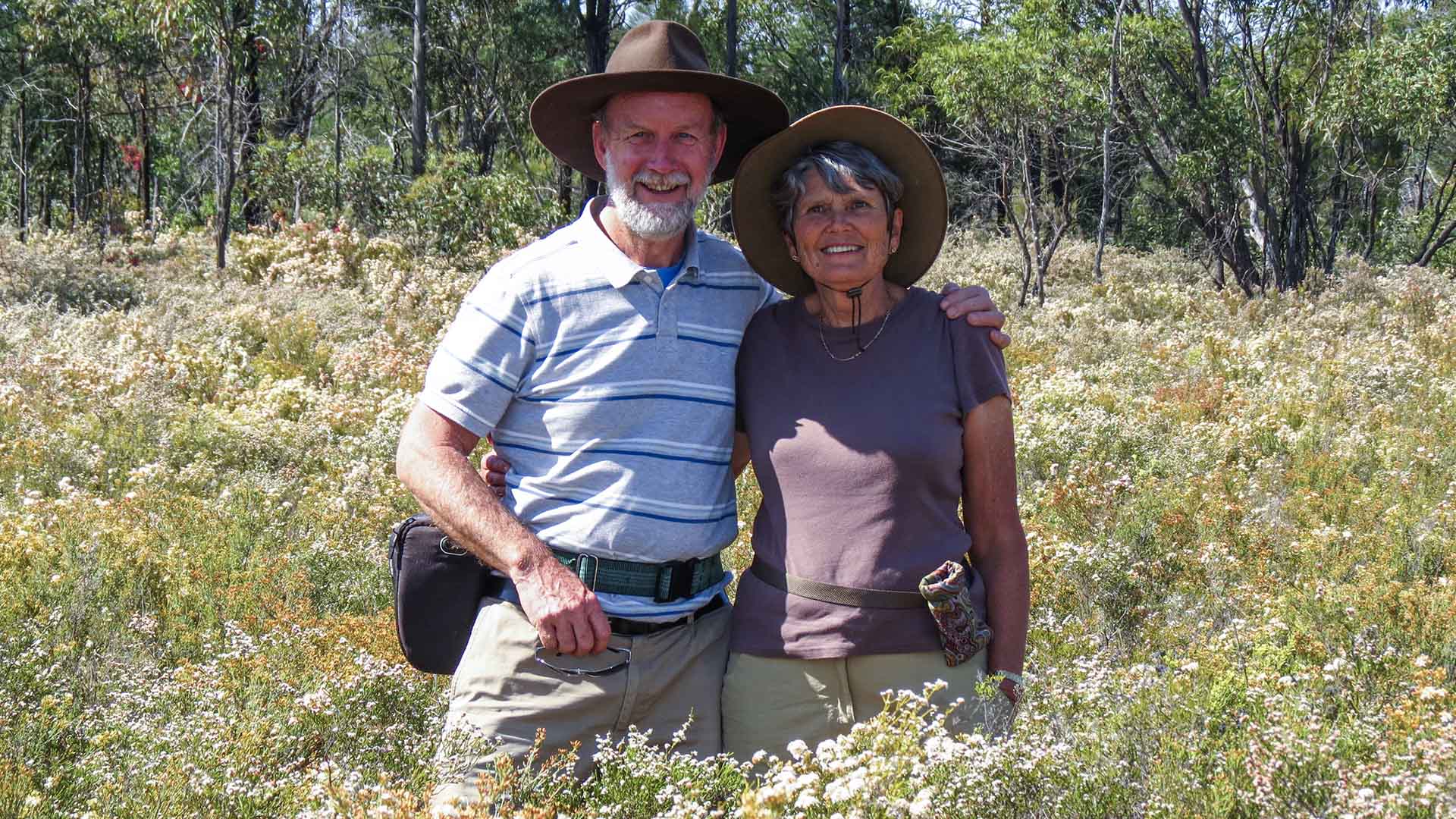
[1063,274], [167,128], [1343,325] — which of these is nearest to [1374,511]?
[1343,325]

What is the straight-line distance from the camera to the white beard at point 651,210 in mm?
2828

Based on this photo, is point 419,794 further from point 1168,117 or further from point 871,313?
point 1168,117

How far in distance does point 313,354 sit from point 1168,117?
1394 centimetres

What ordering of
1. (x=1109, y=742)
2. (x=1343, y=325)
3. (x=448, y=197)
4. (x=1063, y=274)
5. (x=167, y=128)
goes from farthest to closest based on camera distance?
(x=167, y=128) → (x=1063, y=274) → (x=448, y=197) → (x=1343, y=325) → (x=1109, y=742)

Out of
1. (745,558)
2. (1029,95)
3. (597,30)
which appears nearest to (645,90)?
(745,558)

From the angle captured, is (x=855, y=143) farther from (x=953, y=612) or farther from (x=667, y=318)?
(x=953, y=612)

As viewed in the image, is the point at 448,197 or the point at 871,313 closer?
the point at 871,313

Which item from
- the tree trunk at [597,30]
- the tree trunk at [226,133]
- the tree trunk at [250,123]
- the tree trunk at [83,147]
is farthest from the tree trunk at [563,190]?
the tree trunk at [83,147]

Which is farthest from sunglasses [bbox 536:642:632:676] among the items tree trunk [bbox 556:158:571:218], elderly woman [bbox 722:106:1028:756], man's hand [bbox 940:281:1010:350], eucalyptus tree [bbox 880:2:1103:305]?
eucalyptus tree [bbox 880:2:1103:305]

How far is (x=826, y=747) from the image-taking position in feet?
6.96

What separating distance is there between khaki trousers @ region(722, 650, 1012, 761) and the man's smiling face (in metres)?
1.08

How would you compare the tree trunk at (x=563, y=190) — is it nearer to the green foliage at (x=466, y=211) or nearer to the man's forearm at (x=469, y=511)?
the green foliage at (x=466, y=211)

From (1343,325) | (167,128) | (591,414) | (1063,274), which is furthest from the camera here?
(167,128)

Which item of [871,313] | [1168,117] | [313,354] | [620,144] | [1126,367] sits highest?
[1168,117]
